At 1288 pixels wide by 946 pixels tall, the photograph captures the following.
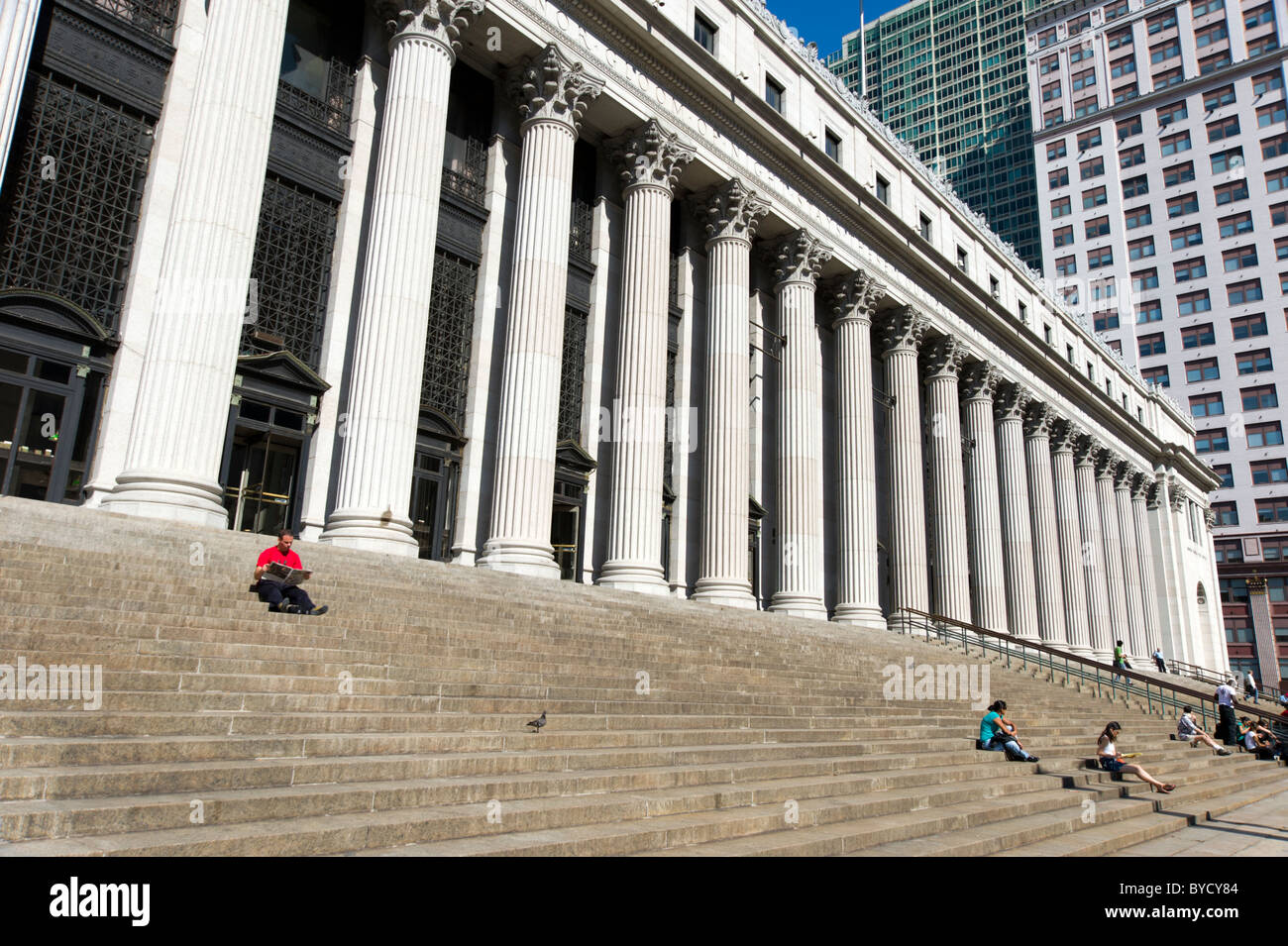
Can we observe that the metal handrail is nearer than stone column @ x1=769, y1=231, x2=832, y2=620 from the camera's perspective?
Yes

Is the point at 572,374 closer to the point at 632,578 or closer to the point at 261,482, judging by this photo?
the point at 632,578

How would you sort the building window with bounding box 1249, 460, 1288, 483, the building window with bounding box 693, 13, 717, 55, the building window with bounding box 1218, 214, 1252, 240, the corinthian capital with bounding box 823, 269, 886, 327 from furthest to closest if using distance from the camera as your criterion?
the building window with bounding box 1218, 214, 1252, 240 < the building window with bounding box 1249, 460, 1288, 483 < the corinthian capital with bounding box 823, 269, 886, 327 < the building window with bounding box 693, 13, 717, 55

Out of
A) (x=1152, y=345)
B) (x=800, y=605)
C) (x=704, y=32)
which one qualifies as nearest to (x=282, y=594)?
(x=800, y=605)

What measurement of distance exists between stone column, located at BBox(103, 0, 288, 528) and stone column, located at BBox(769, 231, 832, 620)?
1665 cm

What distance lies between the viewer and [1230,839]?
409 inches

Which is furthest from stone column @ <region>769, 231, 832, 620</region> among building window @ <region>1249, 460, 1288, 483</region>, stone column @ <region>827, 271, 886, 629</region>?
building window @ <region>1249, 460, 1288, 483</region>

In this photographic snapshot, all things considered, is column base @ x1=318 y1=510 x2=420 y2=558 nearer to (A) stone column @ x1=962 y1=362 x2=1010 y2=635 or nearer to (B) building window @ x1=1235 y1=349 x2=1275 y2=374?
(A) stone column @ x1=962 y1=362 x2=1010 y2=635

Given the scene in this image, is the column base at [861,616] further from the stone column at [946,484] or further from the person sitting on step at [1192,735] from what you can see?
the person sitting on step at [1192,735]

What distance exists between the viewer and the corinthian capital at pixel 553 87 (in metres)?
21.4

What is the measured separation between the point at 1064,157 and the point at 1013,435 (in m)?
57.7

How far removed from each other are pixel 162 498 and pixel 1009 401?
3699cm

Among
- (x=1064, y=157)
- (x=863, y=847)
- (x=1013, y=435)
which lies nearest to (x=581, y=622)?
(x=863, y=847)

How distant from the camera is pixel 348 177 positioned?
782 inches

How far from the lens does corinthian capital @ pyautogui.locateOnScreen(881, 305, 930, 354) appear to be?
33594 mm
